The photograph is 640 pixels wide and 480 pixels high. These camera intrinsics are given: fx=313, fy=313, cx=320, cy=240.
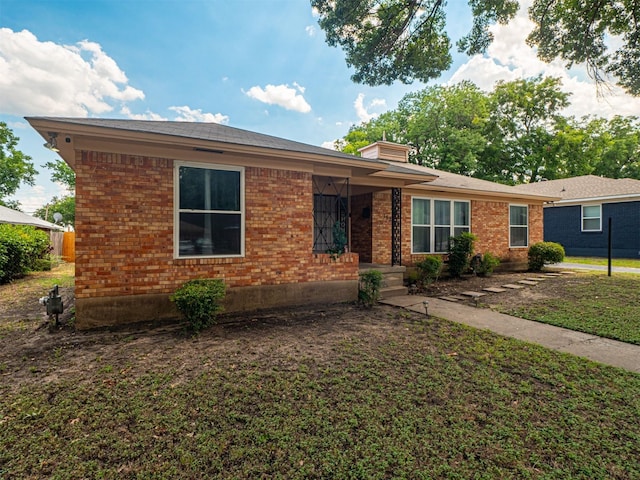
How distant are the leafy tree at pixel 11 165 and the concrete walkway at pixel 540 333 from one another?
1317 inches

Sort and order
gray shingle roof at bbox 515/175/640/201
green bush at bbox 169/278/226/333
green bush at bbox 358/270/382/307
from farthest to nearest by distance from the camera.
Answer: gray shingle roof at bbox 515/175/640/201 → green bush at bbox 358/270/382/307 → green bush at bbox 169/278/226/333

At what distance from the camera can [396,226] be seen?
29.8ft

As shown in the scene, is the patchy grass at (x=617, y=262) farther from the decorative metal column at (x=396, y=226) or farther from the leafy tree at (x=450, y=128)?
the decorative metal column at (x=396, y=226)

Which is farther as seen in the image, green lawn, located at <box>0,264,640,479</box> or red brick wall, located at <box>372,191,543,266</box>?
red brick wall, located at <box>372,191,543,266</box>

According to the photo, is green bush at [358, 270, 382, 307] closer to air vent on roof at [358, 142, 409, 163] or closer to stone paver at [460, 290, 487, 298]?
stone paver at [460, 290, 487, 298]

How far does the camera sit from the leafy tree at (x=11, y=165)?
2516 cm

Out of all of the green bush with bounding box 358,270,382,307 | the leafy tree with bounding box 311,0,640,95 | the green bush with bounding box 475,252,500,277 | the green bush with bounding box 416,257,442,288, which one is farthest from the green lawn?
the leafy tree with bounding box 311,0,640,95

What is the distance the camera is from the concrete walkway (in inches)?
160

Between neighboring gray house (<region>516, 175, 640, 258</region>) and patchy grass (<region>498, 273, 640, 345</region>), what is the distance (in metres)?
8.87

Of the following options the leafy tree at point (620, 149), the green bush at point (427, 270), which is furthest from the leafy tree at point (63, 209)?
the leafy tree at point (620, 149)

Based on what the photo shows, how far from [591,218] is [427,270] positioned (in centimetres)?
1409

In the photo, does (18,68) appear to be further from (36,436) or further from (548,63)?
(548,63)

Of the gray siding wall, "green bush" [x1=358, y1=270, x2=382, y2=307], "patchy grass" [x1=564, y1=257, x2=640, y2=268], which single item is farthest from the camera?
the gray siding wall

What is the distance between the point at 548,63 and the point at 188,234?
9829 millimetres
